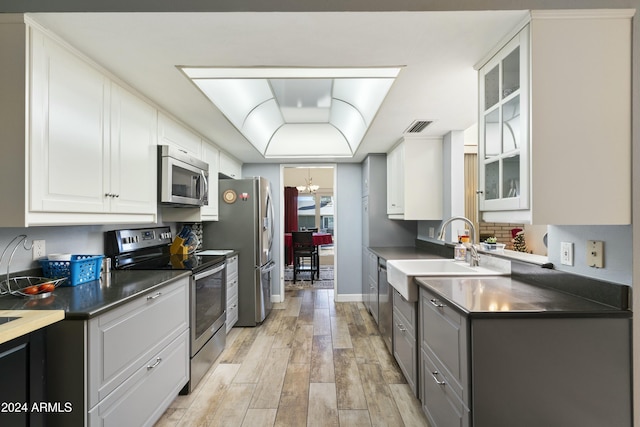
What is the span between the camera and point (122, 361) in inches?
59.5

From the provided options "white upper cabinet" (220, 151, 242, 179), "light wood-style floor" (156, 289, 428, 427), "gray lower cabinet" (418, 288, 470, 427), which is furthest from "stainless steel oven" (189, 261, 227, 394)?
"gray lower cabinet" (418, 288, 470, 427)

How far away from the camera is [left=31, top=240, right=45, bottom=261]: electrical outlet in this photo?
1760mm

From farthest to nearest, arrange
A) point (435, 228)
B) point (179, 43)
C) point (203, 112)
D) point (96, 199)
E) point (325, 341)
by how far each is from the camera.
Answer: point (435, 228) < point (325, 341) < point (203, 112) < point (96, 199) < point (179, 43)

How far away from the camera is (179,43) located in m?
1.54

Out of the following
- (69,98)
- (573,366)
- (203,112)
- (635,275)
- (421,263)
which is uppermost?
(203,112)

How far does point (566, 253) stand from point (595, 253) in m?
0.17

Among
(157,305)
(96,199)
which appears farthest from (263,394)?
(96,199)

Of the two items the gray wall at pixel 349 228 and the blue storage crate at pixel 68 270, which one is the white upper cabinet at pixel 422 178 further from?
the blue storage crate at pixel 68 270

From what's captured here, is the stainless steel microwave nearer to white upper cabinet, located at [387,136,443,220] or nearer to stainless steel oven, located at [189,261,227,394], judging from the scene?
stainless steel oven, located at [189,261,227,394]

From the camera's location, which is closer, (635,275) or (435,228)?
(635,275)

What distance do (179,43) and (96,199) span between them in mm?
984

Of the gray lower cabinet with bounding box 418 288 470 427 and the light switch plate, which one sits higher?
the light switch plate

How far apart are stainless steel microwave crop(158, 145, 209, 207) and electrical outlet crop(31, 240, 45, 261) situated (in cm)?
77

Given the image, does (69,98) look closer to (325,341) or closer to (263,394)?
(263,394)
